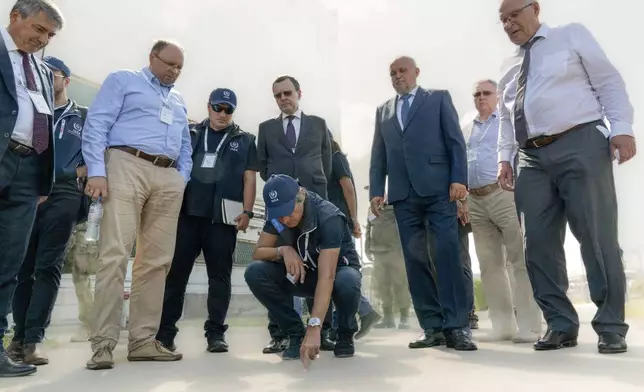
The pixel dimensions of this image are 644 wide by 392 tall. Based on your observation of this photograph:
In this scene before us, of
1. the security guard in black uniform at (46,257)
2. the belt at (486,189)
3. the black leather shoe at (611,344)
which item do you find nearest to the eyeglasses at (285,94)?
the security guard in black uniform at (46,257)

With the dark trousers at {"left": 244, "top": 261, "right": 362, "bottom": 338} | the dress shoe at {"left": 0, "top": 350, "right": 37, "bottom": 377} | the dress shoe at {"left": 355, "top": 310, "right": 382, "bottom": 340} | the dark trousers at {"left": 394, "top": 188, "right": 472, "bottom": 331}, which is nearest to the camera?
the dress shoe at {"left": 0, "top": 350, "right": 37, "bottom": 377}

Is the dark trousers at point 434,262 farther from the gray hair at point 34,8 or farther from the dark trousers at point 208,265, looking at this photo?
the gray hair at point 34,8

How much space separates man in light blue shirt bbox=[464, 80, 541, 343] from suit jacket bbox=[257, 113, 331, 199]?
110cm

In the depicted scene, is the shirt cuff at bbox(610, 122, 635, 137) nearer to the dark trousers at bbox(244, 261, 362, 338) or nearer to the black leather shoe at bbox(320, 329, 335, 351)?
the dark trousers at bbox(244, 261, 362, 338)

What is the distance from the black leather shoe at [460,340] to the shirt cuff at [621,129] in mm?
1210

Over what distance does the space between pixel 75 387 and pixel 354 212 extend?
244 centimetres

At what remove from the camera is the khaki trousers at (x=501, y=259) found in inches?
142

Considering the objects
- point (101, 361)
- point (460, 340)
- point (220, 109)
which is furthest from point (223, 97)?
point (460, 340)

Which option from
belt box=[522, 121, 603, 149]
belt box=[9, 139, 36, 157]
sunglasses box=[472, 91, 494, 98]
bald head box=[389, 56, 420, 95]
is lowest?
belt box=[9, 139, 36, 157]

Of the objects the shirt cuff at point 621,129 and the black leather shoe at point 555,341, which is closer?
the shirt cuff at point 621,129

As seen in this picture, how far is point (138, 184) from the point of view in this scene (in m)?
2.76

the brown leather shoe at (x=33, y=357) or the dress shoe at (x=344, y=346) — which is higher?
the dress shoe at (x=344, y=346)

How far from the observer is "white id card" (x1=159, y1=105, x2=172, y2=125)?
2.89 meters

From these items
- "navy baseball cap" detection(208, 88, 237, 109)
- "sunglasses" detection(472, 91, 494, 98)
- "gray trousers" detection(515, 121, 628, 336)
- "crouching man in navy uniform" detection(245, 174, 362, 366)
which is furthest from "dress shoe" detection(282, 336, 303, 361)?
"sunglasses" detection(472, 91, 494, 98)
